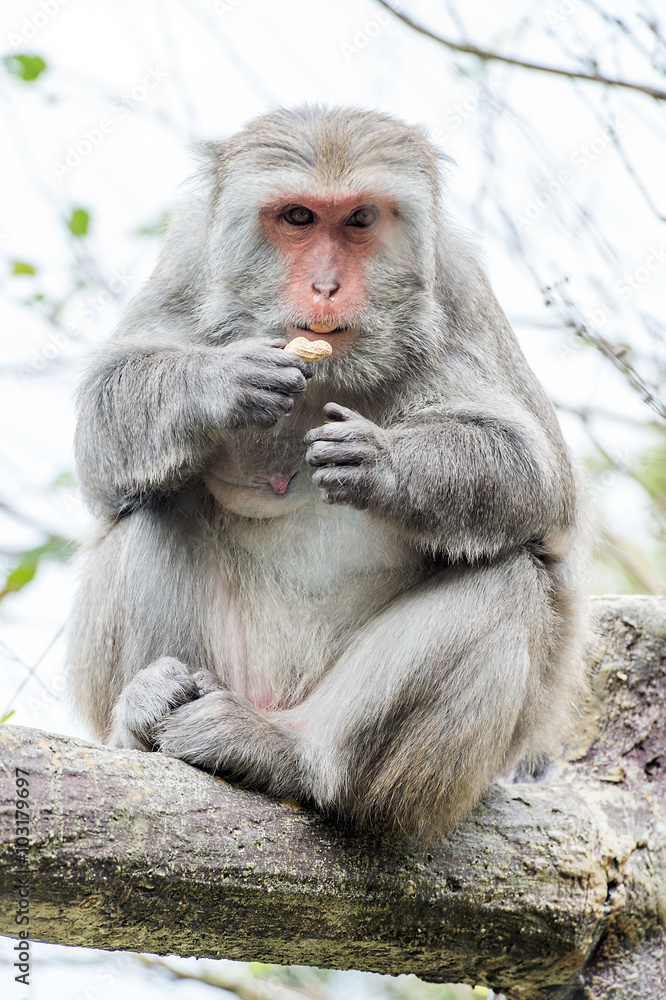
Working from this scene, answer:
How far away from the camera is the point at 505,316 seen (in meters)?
4.82

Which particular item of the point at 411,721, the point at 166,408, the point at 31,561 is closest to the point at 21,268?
the point at 31,561

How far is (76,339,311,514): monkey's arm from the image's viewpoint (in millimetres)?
3826

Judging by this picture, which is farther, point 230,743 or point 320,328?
point 320,328

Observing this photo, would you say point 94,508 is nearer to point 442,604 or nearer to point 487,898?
point 442,604

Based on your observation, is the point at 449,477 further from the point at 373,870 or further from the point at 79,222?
the point at 79,222

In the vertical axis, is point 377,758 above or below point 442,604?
below

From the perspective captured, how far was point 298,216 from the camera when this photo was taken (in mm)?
4098

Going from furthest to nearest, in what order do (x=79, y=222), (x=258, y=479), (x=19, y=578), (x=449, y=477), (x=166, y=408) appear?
(x=79, y=222), (x=19, y=578), (x=258, y=479), (x=166, y=408), (x=449, y=477)

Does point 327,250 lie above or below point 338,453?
above

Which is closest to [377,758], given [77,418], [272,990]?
[77,418]

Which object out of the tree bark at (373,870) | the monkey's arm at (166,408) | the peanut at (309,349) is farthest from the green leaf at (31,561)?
the peanut at (309,349)

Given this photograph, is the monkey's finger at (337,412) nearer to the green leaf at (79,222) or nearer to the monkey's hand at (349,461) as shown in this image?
the monkey's hand at (349,461)

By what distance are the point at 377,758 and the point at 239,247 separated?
2132 millimetres

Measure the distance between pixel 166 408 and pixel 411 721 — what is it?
5.09 ft
